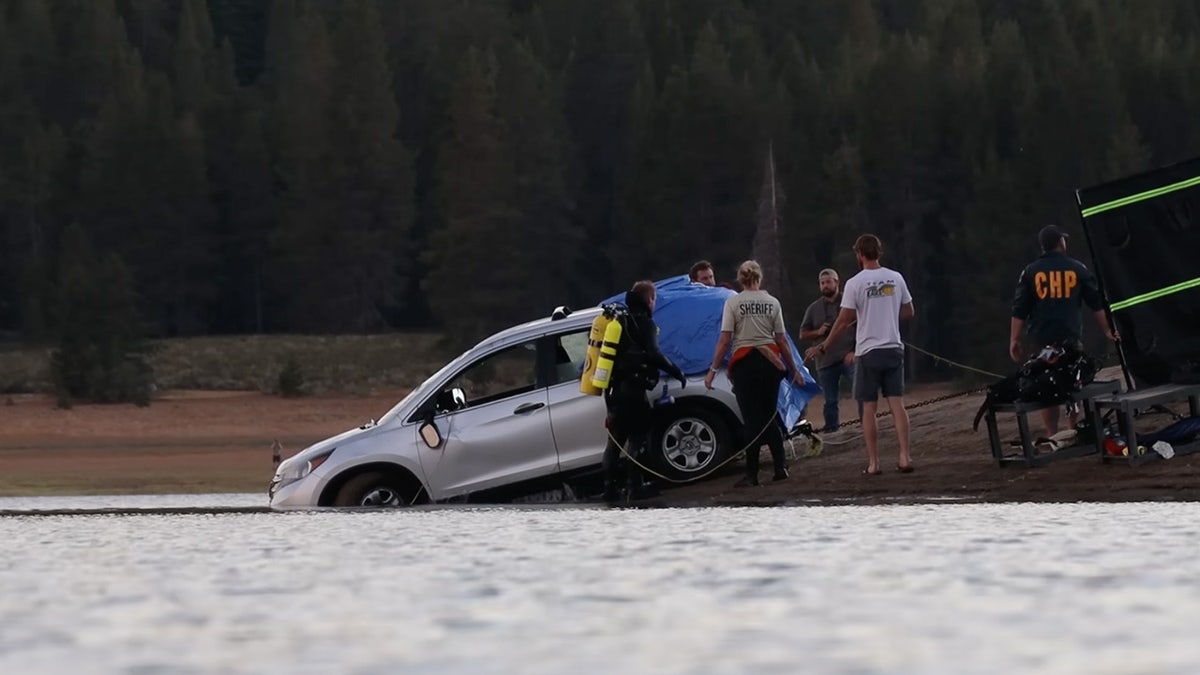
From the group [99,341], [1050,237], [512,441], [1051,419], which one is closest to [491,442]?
[512,441]

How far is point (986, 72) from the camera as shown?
8594 centimetres

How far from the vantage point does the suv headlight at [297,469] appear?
19.5 m

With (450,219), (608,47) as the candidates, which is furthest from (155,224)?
(608,47)

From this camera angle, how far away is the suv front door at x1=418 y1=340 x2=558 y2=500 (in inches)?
754

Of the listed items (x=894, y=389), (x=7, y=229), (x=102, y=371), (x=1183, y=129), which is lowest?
(x=894, y=389)

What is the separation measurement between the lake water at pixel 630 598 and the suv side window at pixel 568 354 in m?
5.16

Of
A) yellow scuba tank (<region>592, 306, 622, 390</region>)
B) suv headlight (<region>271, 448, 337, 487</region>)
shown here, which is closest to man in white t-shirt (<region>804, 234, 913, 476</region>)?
yellow scuba tank (<region>592, 306, 622, 390</region>)

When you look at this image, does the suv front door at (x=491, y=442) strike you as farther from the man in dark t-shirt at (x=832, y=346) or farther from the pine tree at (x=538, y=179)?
the pine tree at (x=538, y=179)

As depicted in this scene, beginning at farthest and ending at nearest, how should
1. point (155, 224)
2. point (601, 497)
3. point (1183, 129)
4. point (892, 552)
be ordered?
1. point (155, 224)
2. point (1183, 129)
3. point (601, 497)
4. point (892, 552)

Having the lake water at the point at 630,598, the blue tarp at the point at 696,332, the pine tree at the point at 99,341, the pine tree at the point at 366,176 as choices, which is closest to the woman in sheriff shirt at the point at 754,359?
the blue tarp at the point at 696,332

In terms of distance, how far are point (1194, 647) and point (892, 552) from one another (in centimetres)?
432

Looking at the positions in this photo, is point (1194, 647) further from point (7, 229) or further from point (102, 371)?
point (7, 229)

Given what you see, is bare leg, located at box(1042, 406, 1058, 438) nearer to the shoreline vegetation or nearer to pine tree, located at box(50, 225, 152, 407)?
the shoreline vegetation

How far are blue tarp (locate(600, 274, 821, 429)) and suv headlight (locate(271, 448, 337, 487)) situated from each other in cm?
266
